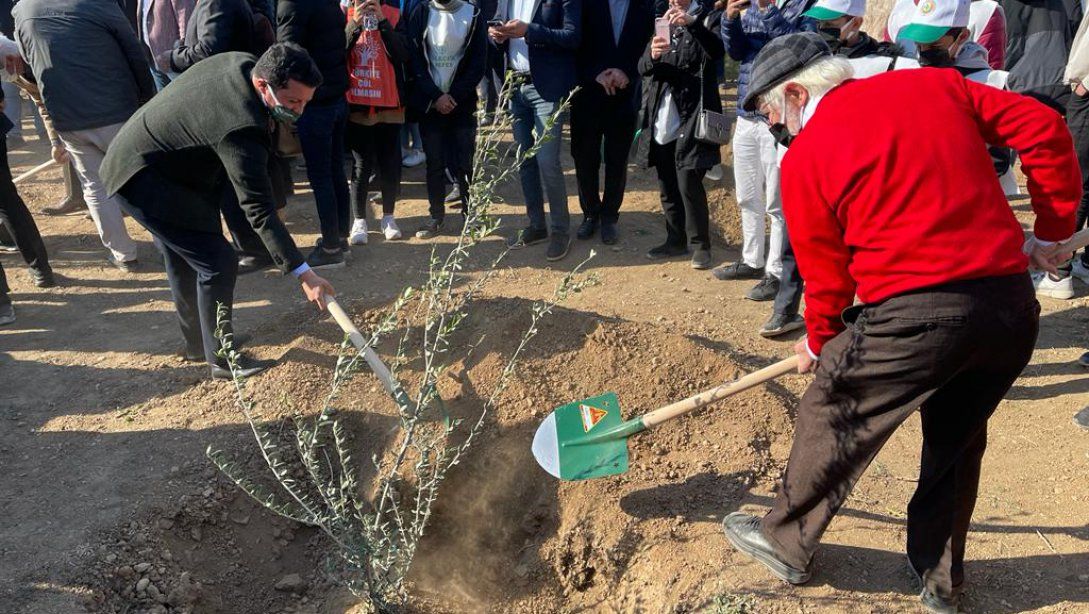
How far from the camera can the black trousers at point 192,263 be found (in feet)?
13.8

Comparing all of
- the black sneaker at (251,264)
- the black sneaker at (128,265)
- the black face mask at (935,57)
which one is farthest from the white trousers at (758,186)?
the black sneaker at (128,265)

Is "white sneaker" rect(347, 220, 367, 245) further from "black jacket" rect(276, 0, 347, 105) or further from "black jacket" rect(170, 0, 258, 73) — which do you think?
"black jacket" rect(170, 0, 258, 73)

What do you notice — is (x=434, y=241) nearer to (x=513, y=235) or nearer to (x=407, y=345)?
(x=513, y=235)

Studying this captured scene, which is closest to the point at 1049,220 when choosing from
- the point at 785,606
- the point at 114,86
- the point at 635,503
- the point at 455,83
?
the point at 785,606

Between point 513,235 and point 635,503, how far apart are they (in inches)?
131

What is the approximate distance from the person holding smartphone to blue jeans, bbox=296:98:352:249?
2673mm

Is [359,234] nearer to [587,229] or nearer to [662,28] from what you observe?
[587,229]

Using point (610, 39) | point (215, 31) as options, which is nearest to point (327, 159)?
point (215, 31)

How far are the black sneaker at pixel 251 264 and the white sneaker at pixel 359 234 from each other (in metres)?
0.65

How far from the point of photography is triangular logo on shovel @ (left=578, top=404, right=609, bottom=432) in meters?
3.63

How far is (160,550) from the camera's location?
3.56 meters

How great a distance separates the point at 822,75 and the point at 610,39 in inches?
124

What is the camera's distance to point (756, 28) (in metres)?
4.84

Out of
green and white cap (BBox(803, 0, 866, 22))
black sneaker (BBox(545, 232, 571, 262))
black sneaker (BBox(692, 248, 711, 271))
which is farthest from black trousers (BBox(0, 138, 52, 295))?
green and white cap (BBox(803, 0, 866, 22))
